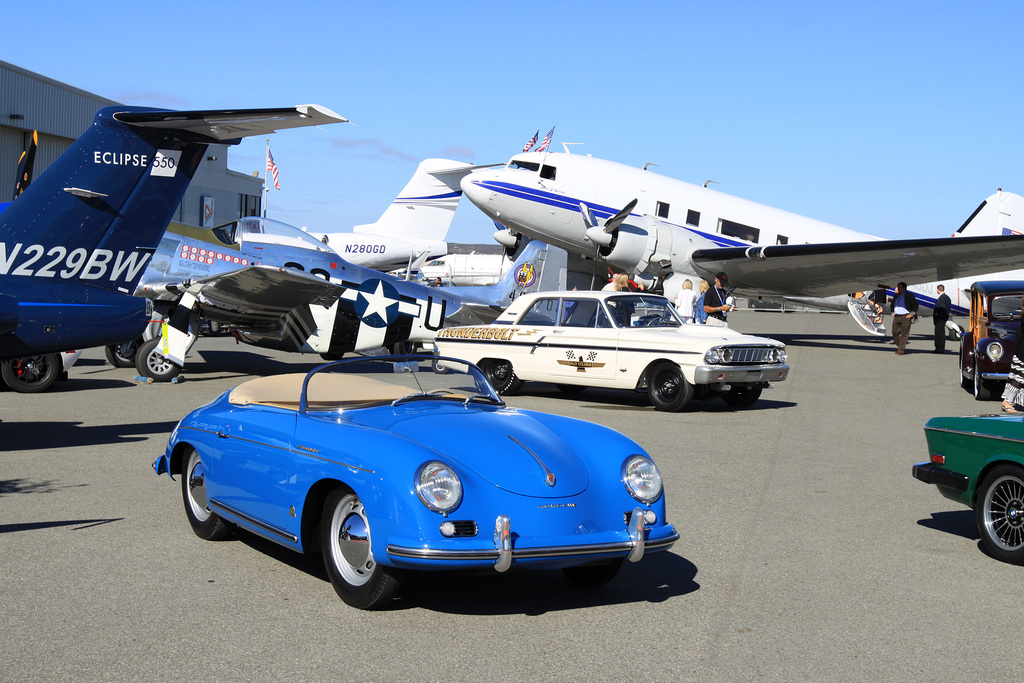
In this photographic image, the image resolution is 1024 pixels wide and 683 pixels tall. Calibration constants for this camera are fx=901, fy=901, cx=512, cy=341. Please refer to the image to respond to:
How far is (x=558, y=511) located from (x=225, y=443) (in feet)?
7.09

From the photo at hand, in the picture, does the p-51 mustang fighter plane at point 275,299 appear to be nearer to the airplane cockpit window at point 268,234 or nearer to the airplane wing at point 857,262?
the airplane cockpit window at point 268,234

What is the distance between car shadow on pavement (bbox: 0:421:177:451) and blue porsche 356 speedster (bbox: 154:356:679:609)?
4.15m

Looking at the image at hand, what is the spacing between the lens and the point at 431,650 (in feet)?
12.9

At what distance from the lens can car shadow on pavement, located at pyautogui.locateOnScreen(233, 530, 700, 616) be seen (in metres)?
4.59

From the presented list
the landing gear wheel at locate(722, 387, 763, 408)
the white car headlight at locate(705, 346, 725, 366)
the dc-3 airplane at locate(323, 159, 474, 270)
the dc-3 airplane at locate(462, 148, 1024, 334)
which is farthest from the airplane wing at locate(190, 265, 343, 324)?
the dc-3 airplane at locate(323, 159, 474, 270)

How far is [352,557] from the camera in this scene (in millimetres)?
4492

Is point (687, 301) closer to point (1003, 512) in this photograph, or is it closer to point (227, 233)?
point (227, 233)

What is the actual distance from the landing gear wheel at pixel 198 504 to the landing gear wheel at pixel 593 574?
88.2 inches

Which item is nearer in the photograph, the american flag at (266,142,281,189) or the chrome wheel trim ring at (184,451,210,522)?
the chrome wheel trim ring at (184,451,210,522)

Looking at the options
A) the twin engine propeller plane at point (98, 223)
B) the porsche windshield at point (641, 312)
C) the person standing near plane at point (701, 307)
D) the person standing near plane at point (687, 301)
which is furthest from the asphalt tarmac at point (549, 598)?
the person standing near plane at point (687, 301)

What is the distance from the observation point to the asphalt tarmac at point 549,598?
150 inches

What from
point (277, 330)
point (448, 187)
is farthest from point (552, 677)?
point (448, 187)

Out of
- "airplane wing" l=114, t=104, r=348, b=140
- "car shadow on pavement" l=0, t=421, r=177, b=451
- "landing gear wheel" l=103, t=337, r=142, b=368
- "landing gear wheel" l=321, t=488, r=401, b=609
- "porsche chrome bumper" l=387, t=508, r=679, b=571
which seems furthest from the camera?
"landing gear wheel" l=103, t=337, r=142, b=368

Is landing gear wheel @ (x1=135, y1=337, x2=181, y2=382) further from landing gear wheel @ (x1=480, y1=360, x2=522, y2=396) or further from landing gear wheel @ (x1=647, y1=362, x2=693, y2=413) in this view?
landing gear wheel @ (x1=647, y1=362, x2=693, y2=413)
